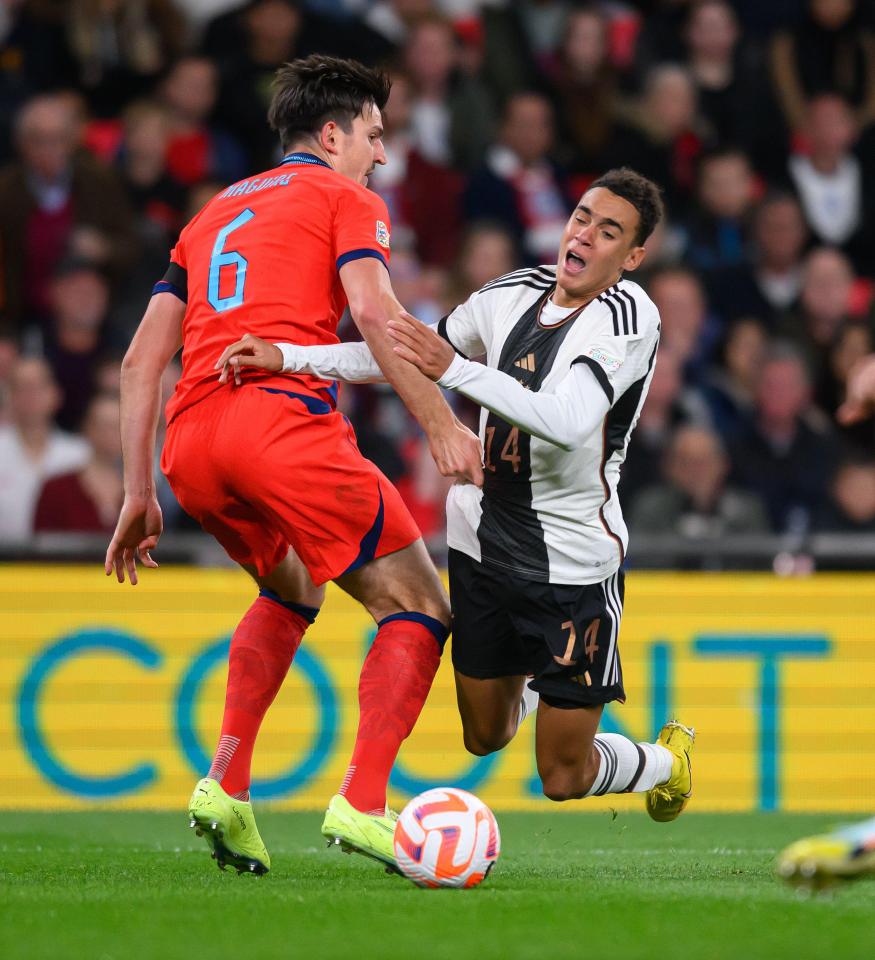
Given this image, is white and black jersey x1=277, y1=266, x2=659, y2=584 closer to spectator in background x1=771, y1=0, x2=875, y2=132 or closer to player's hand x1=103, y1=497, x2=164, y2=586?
player's hand x1=103, y1=497, x2=164, y2=586

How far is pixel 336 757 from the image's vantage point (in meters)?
8.22

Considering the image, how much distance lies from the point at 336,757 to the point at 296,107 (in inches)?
152

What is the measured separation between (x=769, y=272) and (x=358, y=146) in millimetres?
6228

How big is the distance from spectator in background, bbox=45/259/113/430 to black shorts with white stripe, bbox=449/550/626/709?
453 centimetres

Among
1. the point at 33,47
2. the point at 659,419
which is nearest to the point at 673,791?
the point at 659,419

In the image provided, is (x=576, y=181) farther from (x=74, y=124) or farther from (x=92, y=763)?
(x=92, y=763)

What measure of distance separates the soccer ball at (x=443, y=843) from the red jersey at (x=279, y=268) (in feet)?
4.11

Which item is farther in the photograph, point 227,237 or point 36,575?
point 36,575

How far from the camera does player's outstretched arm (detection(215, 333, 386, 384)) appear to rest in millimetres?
4828

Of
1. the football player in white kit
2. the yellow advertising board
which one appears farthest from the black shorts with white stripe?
the yellow advertising board

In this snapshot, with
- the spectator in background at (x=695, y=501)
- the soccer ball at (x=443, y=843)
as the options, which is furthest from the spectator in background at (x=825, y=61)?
the soccer ball at (x=443, y=843)

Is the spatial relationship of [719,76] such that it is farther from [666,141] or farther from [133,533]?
[133,533]

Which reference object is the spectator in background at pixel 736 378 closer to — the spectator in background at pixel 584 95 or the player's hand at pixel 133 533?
the spectator in background at pixel 584 95

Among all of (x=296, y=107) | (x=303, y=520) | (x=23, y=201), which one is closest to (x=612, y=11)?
(x=23, y=201)
